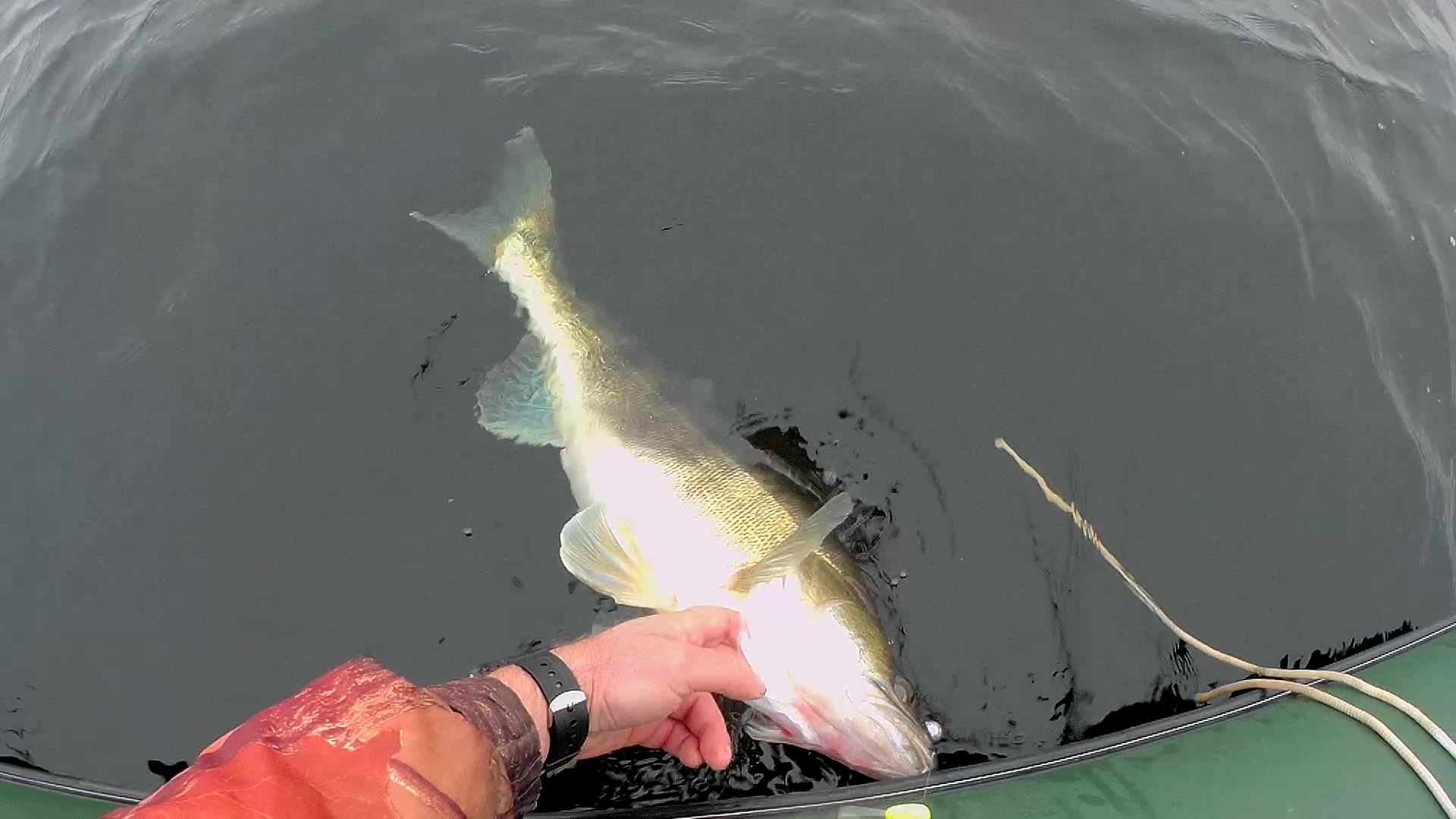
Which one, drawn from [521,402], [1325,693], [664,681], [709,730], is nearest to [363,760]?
[664,681]

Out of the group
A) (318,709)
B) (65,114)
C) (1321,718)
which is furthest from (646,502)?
(65,114)

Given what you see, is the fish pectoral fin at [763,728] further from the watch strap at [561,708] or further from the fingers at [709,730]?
the watch strap at [561,708]

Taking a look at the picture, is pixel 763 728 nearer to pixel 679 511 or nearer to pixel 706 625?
pixel 706 625

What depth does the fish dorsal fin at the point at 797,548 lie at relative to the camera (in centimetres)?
289

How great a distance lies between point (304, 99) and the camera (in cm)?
489

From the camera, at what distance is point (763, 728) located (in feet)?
9.49

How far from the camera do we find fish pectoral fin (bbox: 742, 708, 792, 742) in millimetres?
2875

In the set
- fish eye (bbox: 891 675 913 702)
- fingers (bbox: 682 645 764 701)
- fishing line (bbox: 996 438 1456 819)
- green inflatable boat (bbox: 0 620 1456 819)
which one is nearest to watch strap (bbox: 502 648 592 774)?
fingers (bbox: 682 645 764 701)

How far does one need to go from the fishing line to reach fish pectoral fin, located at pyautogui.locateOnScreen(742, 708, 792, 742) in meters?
1.48

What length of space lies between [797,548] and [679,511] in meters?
0.60

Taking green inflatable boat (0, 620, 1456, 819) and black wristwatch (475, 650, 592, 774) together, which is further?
green inflatable boat (0, 620, 1456, 819)

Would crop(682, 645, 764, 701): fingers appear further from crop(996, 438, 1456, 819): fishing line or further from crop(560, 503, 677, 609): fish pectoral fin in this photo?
crop(996, 438, 1456, 819): fishing line

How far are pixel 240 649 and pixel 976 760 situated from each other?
8.93 ft

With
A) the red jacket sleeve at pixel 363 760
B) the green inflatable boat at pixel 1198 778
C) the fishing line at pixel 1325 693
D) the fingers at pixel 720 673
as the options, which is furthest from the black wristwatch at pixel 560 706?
the fishing line at pixel 1325 693
